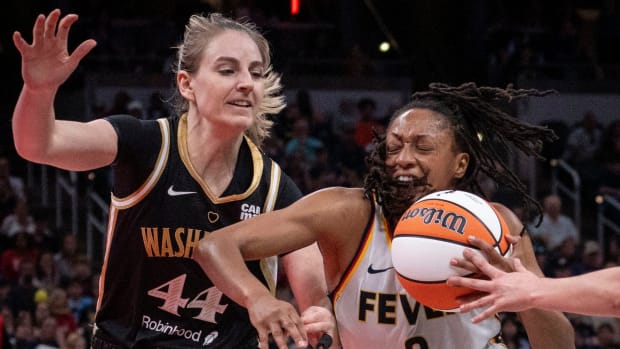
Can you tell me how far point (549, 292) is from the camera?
9.83ft

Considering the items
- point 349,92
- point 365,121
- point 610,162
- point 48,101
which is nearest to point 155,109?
point 365,121

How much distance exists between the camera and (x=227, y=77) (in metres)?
3.99

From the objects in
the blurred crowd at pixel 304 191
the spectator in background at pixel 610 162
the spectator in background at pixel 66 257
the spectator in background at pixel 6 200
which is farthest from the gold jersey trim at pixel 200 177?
the spectator in background at pixel 610 162

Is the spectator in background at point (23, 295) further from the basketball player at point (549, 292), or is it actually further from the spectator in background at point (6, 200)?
the basketball player at point (549, 292)

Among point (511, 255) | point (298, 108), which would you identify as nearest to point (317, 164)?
point (298, 108)

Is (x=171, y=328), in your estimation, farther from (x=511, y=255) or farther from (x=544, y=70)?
(x=544, y=70)

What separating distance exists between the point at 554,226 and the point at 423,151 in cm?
784

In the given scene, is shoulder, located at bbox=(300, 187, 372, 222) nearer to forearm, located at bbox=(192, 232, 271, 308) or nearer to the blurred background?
forearm, located at bbox=(192, 232, 271, 308)

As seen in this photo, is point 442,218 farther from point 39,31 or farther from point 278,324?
point 39,31

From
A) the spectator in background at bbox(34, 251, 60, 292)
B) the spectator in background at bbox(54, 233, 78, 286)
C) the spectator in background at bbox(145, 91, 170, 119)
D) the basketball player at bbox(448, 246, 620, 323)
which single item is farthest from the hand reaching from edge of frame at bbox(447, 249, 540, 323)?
the spectator in background at bbox(145, 91, 170, 119)

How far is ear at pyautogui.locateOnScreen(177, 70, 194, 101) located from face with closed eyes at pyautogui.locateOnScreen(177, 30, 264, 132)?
3 cm

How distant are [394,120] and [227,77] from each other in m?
0.66

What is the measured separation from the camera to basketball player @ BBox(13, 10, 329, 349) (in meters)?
3.99

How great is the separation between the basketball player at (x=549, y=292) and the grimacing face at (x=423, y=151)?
721 mm
